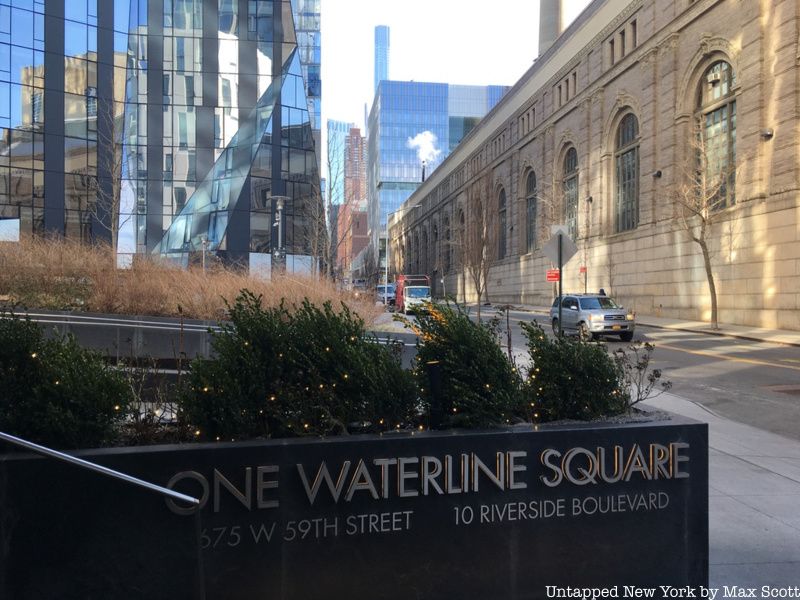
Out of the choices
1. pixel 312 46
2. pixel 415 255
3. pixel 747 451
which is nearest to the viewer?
pixel 747 451

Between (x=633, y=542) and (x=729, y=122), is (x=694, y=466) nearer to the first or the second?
(x=633, y=542)

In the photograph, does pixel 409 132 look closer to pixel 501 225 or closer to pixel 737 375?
pixel 501 225

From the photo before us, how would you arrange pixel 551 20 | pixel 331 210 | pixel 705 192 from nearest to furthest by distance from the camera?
pixel 331 210 < pixel 705 192 < pixel 551 20

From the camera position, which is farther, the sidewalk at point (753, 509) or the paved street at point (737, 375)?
the paved street at point (737, 375)

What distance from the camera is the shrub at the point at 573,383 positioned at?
4.02 m

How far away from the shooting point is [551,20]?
7138 cm

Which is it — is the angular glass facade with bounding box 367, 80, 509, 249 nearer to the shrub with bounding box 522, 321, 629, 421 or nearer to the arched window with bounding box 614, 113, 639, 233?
the arched window with bounding box 614, 113, 639, 233

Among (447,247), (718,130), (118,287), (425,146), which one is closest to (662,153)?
(718,130)

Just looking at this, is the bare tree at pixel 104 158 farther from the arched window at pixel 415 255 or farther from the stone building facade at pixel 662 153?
the arched window at pixel 415 255

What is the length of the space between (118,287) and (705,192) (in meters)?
26.9

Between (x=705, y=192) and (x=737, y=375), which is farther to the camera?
(x=705, y=192)

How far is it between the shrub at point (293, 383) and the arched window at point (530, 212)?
57251 mm

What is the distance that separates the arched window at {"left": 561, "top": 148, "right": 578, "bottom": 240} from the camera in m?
50.1

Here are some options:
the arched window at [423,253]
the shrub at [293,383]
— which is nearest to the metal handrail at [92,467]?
the shrub at [293,383]
